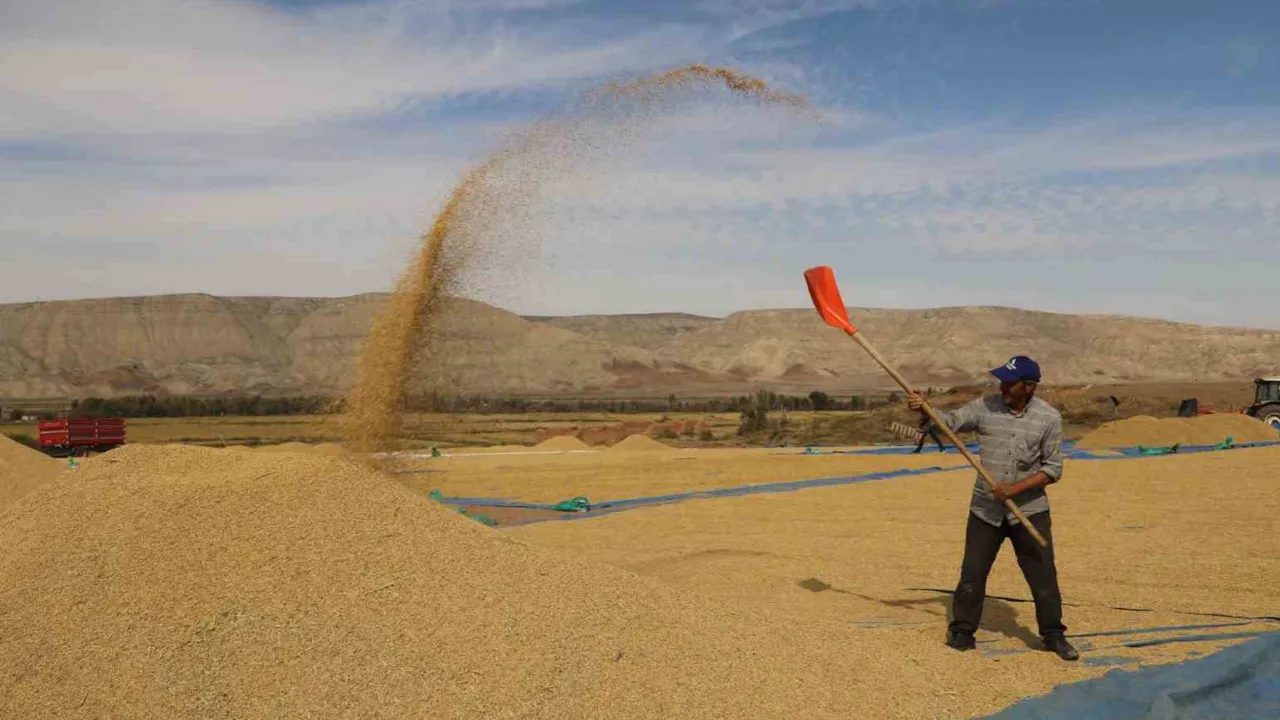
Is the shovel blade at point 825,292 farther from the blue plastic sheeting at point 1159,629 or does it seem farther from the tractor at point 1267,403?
the tractor at point 1267,403

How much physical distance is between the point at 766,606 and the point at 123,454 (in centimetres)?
356

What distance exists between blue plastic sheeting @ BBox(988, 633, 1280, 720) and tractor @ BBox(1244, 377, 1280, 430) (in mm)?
18853

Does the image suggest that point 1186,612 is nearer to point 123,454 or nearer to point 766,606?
point 766,606

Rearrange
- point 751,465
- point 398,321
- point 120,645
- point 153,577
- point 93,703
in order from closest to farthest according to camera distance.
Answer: point 93,703 < point 120,645 < point 153,577 < point 398,321 < point 751,465

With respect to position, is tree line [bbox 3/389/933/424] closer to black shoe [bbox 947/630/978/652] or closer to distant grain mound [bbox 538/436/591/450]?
distant grain mound [bbox 538/436/591/450]

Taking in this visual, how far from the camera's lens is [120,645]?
412cm

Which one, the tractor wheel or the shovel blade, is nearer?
the shovel blade

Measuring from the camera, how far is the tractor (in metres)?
21.3

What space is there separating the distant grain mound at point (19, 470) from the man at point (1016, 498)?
7.91 m

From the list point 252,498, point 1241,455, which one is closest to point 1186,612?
point 252,498

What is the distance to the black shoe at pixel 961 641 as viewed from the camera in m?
4.88

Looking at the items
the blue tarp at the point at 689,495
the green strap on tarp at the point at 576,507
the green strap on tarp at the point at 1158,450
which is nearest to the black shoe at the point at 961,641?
the blue tarp at the point at 689,495

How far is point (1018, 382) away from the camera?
16.0ft

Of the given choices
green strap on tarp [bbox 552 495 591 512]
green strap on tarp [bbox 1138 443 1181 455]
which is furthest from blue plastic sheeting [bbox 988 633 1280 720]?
green strap on tarp [bbox 1138 443 1181 455]
